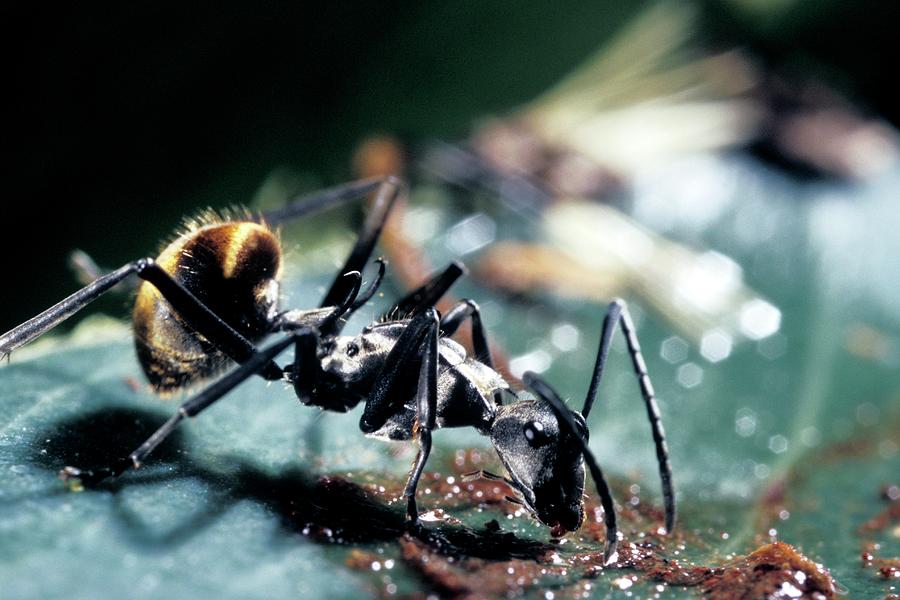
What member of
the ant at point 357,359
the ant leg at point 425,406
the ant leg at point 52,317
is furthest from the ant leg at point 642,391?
the ant leg at point 52,317

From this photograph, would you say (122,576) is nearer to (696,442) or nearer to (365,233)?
(365,233)

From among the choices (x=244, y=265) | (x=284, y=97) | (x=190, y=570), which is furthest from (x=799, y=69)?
(x=190, y=570)

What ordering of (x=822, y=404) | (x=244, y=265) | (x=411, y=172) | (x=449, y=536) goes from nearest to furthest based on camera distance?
(x=449, y=536)
(x=244, y=265)
(x=822, y=404)
(x=411, y=172)

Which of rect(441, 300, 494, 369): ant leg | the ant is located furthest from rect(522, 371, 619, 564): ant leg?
rect(441, 300, 494, 369): ant leg

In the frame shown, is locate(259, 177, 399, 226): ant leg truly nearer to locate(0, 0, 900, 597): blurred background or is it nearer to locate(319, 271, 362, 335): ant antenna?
locate(0, 0, 900, 597): blurred background

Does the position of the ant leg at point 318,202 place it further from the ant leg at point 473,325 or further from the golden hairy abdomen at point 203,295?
the ant leg at point 473,325

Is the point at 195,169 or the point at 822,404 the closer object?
the point at 822,404
